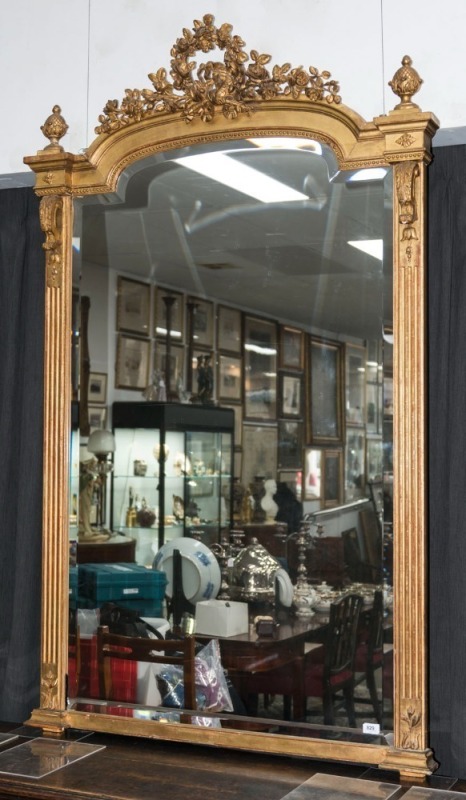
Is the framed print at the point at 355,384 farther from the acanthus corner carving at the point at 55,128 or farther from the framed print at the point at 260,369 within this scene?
the acanthus corner carving at the point at 55,128

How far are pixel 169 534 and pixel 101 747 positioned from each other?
0.62m

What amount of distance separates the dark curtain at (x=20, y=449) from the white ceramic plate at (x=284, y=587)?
2.43 feet

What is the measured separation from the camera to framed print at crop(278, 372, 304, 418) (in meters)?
2.80

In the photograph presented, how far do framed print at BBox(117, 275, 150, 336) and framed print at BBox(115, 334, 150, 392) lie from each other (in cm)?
5

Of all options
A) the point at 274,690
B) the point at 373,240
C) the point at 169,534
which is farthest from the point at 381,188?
the point at 274,690

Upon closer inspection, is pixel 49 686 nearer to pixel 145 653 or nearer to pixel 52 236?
pixel 145 653

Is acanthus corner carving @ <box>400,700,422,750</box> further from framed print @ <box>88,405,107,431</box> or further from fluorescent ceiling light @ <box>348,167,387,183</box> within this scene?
fluorescent ceiling light @ <box>348,167,387,183</box>

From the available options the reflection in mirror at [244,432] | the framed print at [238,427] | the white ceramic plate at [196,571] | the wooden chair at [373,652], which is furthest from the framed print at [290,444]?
the wooden chair at [373,652]

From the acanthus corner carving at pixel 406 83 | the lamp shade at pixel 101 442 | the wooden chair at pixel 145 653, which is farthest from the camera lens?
the lamp shade at pixel 101 442

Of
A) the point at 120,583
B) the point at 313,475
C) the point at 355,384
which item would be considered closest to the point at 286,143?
the point at 355,384

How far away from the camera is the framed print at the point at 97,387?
2.98m

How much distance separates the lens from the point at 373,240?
8.36 ft

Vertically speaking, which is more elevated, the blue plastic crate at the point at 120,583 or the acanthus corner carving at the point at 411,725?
the blue plastic crate at the point at 120,583

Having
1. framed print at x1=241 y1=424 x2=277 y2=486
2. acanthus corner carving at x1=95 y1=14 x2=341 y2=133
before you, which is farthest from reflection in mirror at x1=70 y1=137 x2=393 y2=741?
acanthus corner carving at x1=95 y1=14 x2=341 y2=133
